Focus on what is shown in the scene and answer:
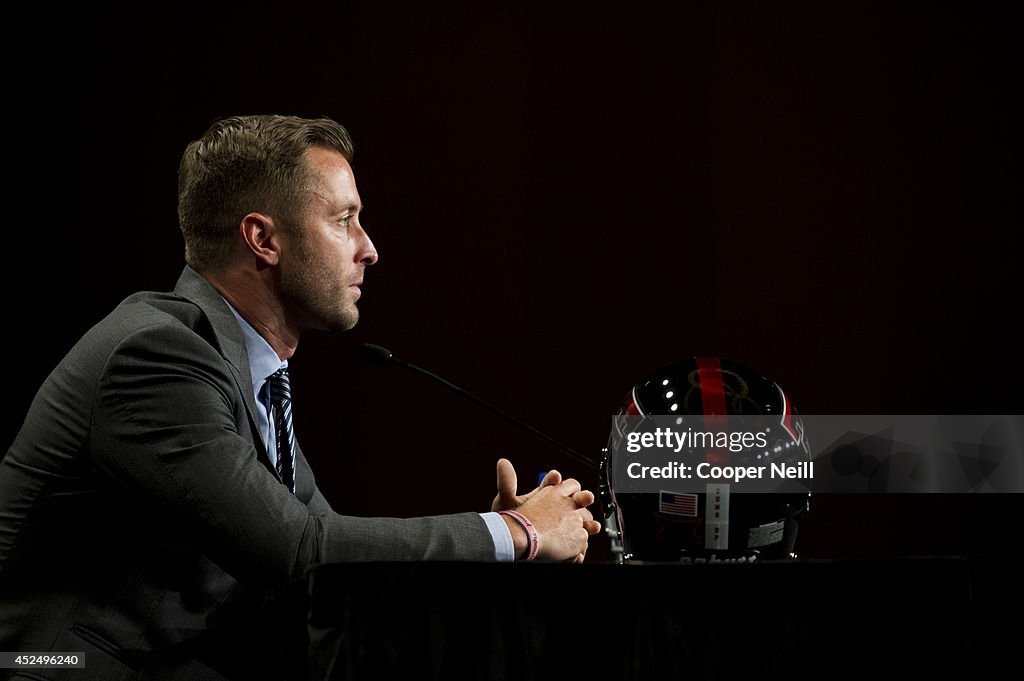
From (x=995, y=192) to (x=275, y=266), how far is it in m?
2.25

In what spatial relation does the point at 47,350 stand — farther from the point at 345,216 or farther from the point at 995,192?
the point at 995,192

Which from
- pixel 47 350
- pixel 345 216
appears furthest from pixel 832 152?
pixel 47 350

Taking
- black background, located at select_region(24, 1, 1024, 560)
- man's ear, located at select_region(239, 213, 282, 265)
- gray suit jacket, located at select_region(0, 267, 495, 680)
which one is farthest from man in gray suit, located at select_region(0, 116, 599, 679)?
black background, located at select_region(24, 1, 1024, 560)

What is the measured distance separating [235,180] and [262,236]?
0.12 m

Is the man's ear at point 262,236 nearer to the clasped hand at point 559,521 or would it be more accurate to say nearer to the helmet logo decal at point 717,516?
the clasped hand at point 559,521

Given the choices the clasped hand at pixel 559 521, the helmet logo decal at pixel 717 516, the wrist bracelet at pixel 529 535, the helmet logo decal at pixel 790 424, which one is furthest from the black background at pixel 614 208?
the helmet logo decal at pixel 717 516

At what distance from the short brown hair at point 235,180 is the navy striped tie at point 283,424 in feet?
0.80

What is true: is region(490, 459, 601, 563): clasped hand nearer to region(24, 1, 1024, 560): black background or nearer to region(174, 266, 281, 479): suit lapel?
region(174, 266, 281, 479): suit lapel

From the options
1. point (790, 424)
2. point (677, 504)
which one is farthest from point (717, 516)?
point (790, 424)

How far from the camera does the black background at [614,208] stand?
2951 mm

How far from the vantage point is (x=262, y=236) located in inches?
69.4

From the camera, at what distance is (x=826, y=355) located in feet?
9.82

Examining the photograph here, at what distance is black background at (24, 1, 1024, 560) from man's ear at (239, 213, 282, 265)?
1257 millimetres

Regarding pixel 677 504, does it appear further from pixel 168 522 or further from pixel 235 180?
pixel 235 180
